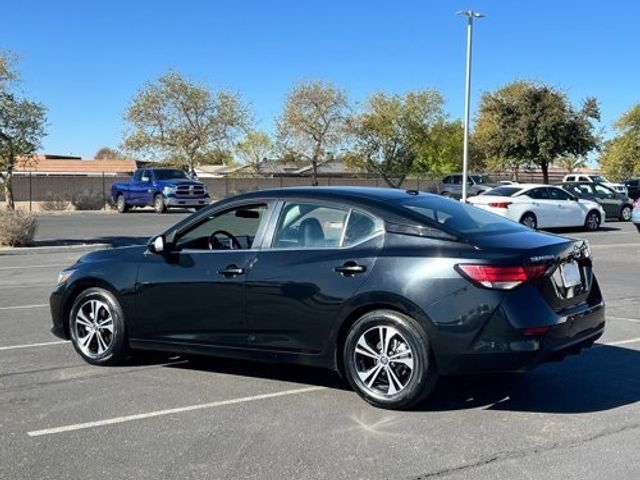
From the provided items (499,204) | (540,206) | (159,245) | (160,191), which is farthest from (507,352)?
(160,191)

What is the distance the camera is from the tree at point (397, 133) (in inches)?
2141

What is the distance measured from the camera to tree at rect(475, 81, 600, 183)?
46.6 metres

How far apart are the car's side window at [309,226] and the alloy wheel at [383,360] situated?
760 millimetres

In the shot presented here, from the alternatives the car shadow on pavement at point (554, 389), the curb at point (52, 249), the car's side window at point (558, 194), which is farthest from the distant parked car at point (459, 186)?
the car shadow on pavement at point (554, 389)

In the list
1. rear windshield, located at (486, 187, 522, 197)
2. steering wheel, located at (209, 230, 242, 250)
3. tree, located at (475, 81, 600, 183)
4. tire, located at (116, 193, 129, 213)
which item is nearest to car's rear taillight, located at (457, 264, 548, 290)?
steering wheel, located at (209, 230, 242, 250)

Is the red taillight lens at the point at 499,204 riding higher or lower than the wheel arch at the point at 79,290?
higher

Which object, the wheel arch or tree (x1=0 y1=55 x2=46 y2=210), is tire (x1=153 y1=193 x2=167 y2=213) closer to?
tree (x1=0 y1=55 x2=46 y2=210)

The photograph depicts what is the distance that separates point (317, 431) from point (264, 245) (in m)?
1.63

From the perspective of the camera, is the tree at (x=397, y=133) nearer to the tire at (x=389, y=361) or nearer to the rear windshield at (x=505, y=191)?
the rear windshield at (x=505, y=191)

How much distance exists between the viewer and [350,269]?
5.73 m

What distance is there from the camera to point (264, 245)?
6.24m

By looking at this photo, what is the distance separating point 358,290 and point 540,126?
4340 centimetres

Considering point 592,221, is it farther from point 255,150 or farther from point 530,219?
point 255,150

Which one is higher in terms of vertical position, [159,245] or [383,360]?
[159,245]
